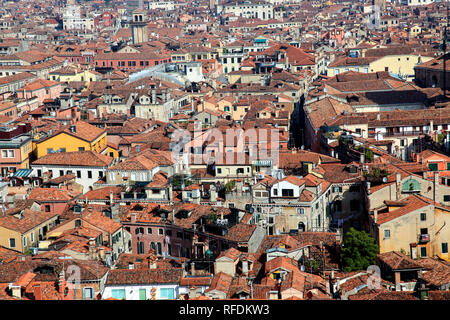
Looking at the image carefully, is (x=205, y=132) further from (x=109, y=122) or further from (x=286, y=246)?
(x=286, y=246)

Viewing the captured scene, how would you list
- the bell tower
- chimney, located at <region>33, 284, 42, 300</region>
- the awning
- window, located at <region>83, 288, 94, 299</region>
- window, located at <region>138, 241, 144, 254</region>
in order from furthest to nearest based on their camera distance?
the bell tower < the awning < window, located at <region>138, 241, 144, 254</region> < window, located at <region>83, 288, 94, 299</region> < chimney, located at <region>33, 284, 42, 300</region>

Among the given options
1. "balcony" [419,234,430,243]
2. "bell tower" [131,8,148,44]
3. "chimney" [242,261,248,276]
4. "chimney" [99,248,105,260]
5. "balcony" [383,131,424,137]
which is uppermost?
"bell tower" [131,8,148,44]

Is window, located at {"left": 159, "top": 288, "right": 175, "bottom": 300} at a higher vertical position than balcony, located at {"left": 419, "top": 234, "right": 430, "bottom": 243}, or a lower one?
lower

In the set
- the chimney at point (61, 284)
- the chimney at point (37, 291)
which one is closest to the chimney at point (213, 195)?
the chimney at point (61, 284)

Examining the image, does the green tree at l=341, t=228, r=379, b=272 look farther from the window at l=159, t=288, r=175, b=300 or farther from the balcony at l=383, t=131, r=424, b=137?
the balcony at l=383, t=131, r=424, b=137

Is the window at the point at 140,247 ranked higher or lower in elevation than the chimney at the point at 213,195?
lower

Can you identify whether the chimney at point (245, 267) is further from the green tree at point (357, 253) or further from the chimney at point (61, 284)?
the chimney at point (61, 284)

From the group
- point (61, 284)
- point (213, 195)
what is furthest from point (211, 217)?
point (61, 284)

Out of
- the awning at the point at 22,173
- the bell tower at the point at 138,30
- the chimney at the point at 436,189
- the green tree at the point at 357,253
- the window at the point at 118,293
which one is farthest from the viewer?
the bell tower at the point at 138,30

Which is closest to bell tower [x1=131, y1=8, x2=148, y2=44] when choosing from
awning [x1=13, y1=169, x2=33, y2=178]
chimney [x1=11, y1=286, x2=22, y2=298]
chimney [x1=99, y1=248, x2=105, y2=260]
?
awning [x1=13, y1=169, x2=33, y2=178]
